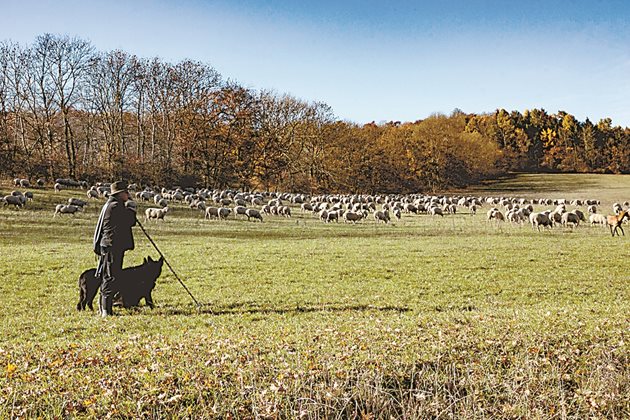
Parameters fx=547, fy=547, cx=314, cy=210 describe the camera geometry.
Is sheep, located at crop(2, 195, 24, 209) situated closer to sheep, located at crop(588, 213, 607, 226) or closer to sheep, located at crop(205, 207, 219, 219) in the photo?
sheep, located at crop(205, 207, 219, 219)

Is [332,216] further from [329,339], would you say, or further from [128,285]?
[329,339]

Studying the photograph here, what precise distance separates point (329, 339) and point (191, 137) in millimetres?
61601

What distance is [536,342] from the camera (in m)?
7.84

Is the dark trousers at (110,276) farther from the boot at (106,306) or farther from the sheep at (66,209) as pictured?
the sheep at (66,209)

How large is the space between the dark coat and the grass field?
1532mm

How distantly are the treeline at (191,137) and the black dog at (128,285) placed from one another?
4504 centimetres

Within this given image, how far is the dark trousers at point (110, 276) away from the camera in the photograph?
1148cm

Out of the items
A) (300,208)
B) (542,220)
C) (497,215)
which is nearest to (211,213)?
(300,208)

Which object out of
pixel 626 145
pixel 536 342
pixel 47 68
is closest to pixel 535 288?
pixel 536 342

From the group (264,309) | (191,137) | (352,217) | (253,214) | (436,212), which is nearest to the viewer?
(264,309)

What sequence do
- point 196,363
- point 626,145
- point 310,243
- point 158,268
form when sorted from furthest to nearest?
point 626,145 < point 310,243 < point 158,268 < point 196,363

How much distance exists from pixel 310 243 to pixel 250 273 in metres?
9.49

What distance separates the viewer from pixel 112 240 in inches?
449

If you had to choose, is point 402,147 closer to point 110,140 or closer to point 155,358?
point 110,140
